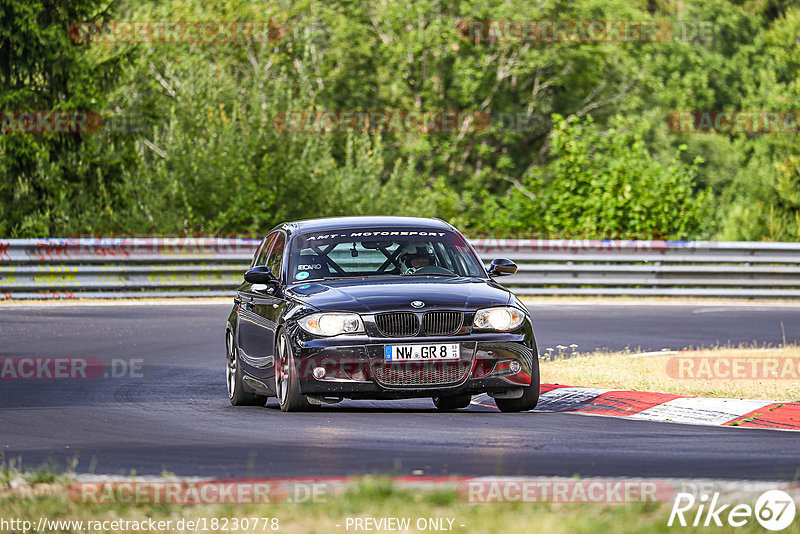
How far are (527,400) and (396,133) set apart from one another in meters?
38.7

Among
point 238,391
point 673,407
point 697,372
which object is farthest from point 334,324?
point 697,372

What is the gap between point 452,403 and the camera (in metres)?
11.3

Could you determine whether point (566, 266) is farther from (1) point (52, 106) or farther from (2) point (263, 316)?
(2) point (263, 316)

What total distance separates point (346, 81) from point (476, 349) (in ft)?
139

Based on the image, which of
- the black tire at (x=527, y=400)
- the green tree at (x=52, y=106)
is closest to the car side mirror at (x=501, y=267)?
the black tire at (x=527, y=400)

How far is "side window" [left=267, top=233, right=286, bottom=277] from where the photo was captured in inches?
465

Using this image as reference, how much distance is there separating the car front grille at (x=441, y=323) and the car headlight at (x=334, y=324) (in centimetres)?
47

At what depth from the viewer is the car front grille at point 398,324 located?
1013 centimetres

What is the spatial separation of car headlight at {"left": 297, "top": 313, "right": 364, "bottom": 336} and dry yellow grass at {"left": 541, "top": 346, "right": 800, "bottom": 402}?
3.17 meters

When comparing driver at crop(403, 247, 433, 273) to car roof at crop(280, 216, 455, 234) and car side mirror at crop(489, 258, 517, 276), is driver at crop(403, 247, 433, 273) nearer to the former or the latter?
car roof at crop(280, 216, 455, 234)

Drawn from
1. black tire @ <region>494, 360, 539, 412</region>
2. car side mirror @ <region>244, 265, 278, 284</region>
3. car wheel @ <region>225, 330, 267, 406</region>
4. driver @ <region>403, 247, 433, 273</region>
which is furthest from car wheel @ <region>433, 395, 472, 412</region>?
car side mirror @ <region>244, 265, 278, 284</region>

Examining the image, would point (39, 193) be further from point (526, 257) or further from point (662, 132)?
point (662, 132)

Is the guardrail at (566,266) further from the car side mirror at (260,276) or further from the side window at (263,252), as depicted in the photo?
the car side mirror at (260,276)

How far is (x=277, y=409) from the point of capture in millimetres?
11227
